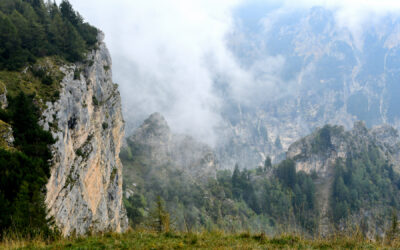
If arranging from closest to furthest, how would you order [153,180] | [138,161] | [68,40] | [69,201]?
1. [69,201]
2. [68,40]
3. [153,180]
4. [138,161]

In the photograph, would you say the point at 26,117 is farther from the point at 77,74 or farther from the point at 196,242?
the point at 77,74

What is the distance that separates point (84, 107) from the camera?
118 feet

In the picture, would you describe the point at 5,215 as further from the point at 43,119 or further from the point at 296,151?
the point at 296,151

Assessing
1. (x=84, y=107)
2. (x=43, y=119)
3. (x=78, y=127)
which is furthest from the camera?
(x=84, y=107)

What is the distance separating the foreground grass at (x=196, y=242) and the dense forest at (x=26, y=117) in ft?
5.11

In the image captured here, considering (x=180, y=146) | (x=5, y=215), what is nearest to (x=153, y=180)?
(x=180, y=146)

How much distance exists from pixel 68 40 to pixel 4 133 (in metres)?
26.3

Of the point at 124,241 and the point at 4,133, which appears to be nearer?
the point at 124,241

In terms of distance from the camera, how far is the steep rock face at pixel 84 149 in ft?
75.9

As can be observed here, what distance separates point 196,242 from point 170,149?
164 m

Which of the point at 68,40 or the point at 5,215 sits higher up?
the point at 68,40

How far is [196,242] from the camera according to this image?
35.6ft

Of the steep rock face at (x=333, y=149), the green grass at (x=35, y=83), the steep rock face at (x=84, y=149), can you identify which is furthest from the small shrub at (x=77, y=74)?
the steep rock face at (x=333, y=149)

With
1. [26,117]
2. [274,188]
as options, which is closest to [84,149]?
[26,117]
